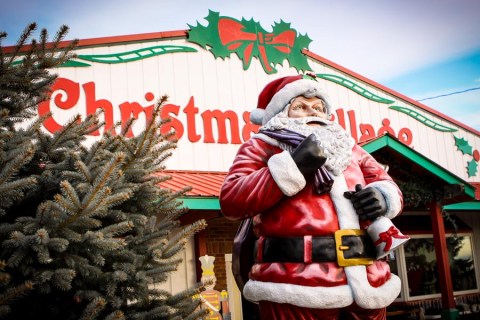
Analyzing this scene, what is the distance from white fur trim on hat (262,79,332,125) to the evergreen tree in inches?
26.9

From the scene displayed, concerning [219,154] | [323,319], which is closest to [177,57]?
[219,154]

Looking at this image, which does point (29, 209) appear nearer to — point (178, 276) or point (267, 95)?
point (267, 95)

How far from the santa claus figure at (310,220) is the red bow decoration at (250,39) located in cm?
637

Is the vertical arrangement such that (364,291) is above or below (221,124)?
below

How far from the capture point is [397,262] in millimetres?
10969

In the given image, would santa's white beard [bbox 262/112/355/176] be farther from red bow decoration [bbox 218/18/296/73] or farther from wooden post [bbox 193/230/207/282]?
red bow decoration [bbox 218/18/296/73]

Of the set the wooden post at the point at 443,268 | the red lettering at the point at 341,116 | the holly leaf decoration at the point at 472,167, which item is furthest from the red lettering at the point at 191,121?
the holly leaf decoration at the point at 472,167

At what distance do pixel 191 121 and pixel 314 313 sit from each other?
6.11 metres

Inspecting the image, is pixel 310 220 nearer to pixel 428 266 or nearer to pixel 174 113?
pixel 174 113

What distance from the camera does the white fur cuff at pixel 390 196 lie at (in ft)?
9.41

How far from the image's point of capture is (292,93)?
312cm

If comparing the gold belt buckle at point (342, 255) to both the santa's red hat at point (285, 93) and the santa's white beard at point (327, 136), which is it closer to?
the santa's white beard at point (327, 136)

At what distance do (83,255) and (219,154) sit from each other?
607 centimetres

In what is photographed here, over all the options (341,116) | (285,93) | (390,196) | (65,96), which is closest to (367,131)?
(341,116)
